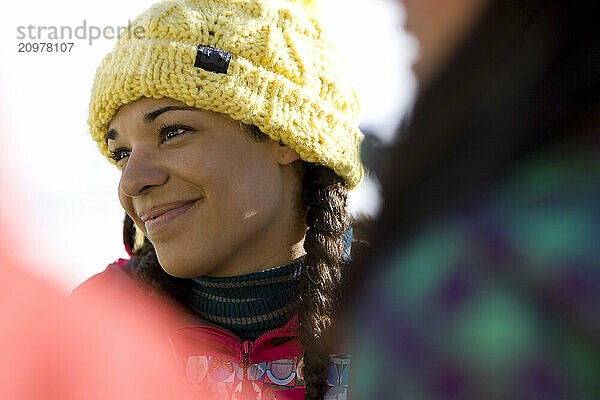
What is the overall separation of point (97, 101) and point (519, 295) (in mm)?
1548

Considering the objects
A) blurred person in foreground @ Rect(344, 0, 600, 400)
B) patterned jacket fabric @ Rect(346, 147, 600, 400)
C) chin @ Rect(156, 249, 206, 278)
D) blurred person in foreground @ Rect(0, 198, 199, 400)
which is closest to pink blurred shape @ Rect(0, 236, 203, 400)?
blurred person in foreground @ Rect(0, 198, 199, 400)

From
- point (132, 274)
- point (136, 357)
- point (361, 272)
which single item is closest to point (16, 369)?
point (136, 357)

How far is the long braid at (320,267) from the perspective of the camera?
1992 mm

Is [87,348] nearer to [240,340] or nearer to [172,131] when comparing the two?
[240,340]

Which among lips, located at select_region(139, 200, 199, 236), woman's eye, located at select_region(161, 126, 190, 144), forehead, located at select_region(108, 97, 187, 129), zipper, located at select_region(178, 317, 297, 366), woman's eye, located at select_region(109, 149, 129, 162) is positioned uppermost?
forehead, located at select_region(108, 97, 187, 129)

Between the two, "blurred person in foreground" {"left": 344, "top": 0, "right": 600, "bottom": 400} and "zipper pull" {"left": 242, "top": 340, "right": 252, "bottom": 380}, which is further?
"zipper pull" {"left": 242, "top": 340, "right": 252, "bottom": 380}

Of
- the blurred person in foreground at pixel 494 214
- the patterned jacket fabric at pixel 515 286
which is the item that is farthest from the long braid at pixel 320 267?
the patterned jacket fabric at pixel 515 286

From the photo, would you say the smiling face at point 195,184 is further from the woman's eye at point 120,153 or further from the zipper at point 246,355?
the zipper at point 246,355

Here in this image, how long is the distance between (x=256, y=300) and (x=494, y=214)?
1107mm

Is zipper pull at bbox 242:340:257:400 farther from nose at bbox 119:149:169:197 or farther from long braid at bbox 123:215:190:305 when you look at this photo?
nose at bbox 119:149:169:197

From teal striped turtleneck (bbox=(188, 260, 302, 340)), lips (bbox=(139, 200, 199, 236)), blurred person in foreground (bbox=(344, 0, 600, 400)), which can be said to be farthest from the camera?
teal striped turtleneck (bbox=(188, 260, 302, 340))

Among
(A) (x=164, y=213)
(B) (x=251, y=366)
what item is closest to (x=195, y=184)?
(A) (x=164, y=213)

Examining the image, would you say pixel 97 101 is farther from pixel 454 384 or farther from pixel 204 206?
pixel 454 384

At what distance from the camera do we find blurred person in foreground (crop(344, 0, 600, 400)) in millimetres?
924
